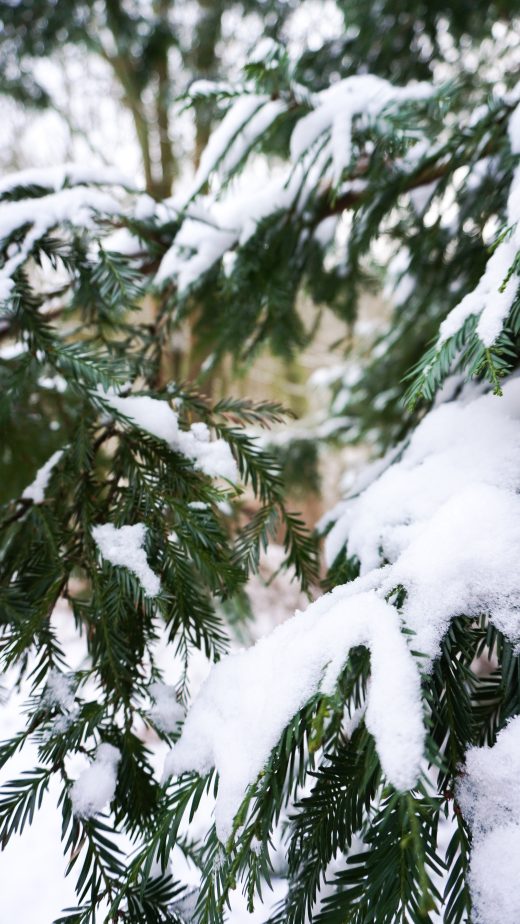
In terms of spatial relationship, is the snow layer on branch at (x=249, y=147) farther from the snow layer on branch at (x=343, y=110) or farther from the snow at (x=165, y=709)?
the snow at (x=165, y=709)

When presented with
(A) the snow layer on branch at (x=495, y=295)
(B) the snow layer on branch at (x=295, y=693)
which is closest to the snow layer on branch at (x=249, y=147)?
(A) the snow layer on branch at (x=495, y=295)

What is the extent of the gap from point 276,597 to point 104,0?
539 centimetres

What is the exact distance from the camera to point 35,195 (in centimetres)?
120

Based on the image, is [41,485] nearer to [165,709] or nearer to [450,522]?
[165,709]

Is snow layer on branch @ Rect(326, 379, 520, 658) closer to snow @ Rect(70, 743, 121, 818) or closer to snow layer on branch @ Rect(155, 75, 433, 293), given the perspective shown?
snow @ Rect(70, 743, 121, 818)

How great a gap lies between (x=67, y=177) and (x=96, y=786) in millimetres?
1323

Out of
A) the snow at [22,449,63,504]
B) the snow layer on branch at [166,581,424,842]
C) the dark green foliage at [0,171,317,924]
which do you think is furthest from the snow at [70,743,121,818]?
the snow at [22,449,63,504]

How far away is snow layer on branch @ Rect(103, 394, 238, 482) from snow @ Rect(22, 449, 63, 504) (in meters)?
0.22

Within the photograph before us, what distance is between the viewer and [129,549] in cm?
88

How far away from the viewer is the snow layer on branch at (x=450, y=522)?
697mm

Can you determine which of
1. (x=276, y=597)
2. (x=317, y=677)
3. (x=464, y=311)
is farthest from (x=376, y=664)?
(x=276, y=597)

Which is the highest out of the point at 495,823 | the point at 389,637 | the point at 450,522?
the point at 450,522

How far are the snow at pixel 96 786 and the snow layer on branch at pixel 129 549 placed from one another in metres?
0.30

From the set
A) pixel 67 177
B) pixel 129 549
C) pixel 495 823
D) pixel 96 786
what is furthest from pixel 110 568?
pixel 67 177
